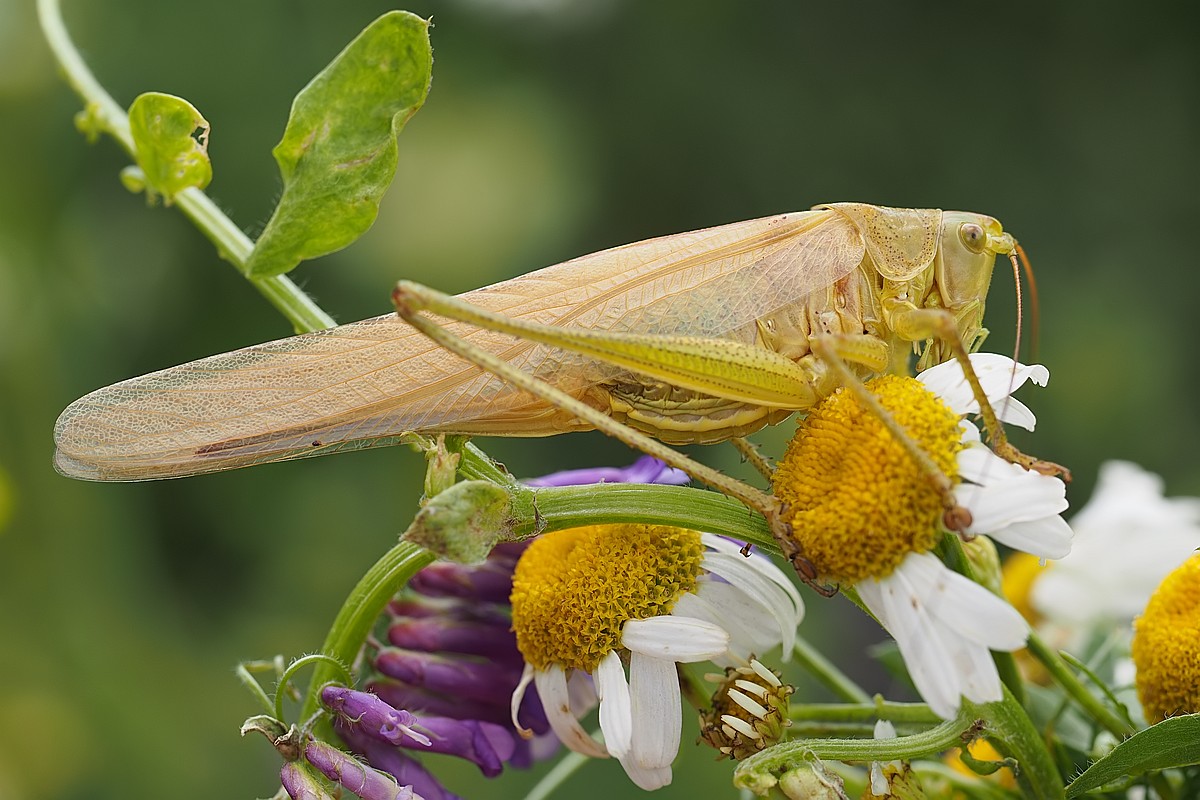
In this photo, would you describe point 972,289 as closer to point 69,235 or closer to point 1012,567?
point 1012,567

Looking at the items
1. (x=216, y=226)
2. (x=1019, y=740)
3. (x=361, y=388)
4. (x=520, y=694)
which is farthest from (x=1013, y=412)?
(x=216, y=226)

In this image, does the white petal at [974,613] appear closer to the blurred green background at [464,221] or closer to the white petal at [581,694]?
the white petal at [581,694]

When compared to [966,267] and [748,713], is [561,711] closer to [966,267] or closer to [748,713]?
[748,713]

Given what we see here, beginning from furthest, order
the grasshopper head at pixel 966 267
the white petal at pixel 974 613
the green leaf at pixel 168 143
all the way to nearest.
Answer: the grasshopper head at pixel 966 267 < the green leaf at pixel 168 143 < the white petal at pixel 974 613

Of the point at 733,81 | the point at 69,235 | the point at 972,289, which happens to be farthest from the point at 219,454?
the point at 733,81

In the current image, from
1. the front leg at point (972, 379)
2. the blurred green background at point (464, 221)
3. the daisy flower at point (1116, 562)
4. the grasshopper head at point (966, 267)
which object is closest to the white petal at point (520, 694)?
the front leg at point (972, 379)

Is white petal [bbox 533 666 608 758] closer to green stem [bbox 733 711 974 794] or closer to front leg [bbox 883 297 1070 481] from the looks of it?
green stem [bbox 733 711 974 794]

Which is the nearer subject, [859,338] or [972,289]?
[859,338]
